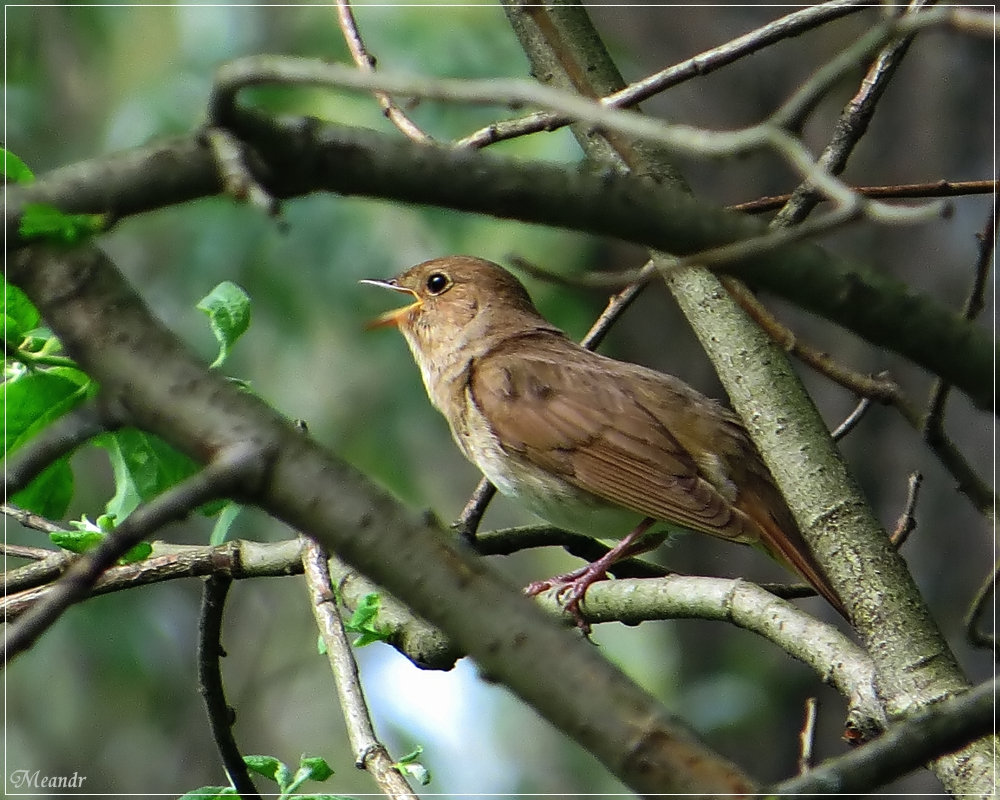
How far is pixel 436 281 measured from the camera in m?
4.82

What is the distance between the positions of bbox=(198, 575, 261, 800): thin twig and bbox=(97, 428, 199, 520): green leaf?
0.27 m

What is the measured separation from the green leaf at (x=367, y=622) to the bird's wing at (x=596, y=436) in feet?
4.57

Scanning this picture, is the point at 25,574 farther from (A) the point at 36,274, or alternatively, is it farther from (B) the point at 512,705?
(B) the point at 512,705

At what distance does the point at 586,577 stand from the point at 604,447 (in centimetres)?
88

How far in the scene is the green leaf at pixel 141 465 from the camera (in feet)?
7.94

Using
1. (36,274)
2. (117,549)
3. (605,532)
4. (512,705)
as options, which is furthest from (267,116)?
(512,705)

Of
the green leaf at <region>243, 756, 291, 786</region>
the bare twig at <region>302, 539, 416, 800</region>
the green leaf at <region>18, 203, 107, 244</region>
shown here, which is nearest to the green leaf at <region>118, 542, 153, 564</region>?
the bare twig at <region>302, 539, 416, 800</region>

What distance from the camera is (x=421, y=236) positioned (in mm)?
6895

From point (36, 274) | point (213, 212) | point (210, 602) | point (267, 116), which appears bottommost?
point (210, 602)

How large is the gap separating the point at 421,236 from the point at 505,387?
9.23 ft

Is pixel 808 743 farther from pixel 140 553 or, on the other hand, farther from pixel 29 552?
pixel 29 552

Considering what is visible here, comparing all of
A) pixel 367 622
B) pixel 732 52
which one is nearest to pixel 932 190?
pixel 732 52

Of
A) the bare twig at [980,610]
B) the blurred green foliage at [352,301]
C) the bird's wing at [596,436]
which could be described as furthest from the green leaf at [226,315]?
the blurred green foliage at [352,301]

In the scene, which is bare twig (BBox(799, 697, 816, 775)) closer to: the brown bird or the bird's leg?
the bird's leg
